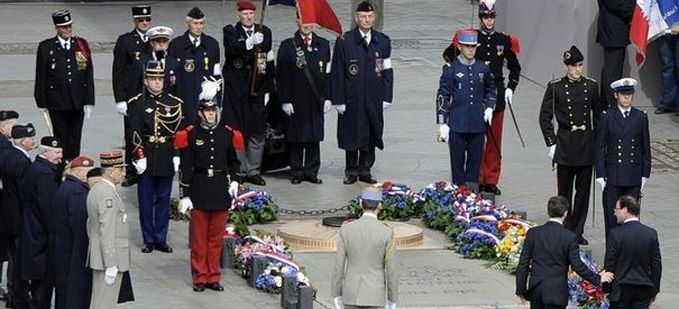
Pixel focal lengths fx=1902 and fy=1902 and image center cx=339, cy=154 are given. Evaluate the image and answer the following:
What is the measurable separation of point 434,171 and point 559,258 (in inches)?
283

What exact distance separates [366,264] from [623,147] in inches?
193

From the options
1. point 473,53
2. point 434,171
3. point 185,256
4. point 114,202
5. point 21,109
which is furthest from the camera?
point 21,109

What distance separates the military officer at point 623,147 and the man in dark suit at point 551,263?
3.31 meters

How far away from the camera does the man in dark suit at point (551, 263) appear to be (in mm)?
15078

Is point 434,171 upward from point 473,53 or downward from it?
downward

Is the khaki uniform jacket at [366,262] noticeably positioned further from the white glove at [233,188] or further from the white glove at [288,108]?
the white glove at [288,108]

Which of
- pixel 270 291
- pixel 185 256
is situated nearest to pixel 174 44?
pixel 185 256

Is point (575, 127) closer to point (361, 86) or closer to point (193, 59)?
point (361, 86)

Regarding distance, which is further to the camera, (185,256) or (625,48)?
(625,48)

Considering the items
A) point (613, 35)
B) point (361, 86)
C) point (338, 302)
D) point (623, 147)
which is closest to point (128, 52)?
point (361, 86)

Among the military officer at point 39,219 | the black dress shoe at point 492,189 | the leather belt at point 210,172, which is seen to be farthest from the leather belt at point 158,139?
the black dress shoe at point 492,189

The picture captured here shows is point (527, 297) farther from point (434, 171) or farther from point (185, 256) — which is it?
point (434, 171)

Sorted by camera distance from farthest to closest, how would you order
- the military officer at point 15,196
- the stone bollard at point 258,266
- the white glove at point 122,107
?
the white glove at point 122,107, the stone bollard at point 258,266, the military officer at point 15,196

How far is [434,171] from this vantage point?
22.2m
